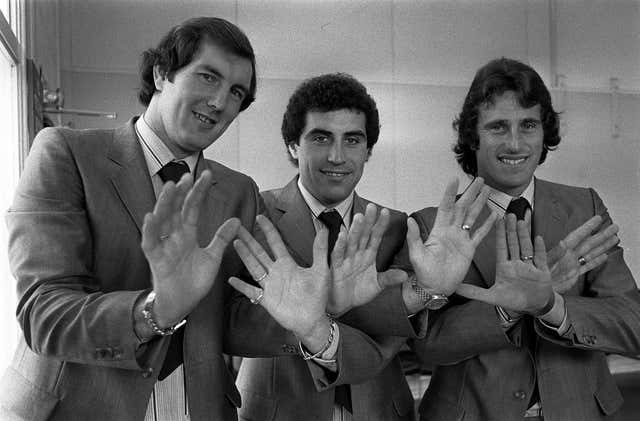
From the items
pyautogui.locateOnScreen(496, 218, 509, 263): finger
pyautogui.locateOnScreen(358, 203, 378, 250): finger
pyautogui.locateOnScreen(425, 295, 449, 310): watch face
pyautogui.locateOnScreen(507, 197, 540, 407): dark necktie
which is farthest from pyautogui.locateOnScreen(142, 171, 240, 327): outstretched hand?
pyautogui.locateOnScreen(507, 197, 540, 407): dark necktie

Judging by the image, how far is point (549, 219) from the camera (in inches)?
76.6

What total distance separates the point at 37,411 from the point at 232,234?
0.49m

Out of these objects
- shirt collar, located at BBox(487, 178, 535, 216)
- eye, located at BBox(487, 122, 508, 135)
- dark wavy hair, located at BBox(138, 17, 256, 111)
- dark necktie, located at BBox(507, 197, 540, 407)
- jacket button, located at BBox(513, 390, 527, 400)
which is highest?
dark wavy hair, located at BBox(138, 17, 256, 111)

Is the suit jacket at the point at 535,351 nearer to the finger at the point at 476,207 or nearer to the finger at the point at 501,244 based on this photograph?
the finger at the point at 501,244

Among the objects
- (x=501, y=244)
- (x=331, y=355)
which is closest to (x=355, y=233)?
(x=331, y=355)

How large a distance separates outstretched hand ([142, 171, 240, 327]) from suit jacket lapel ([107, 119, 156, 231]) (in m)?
0.22

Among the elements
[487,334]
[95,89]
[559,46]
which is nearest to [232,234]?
[487,334]

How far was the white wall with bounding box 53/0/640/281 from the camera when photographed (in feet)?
15.2

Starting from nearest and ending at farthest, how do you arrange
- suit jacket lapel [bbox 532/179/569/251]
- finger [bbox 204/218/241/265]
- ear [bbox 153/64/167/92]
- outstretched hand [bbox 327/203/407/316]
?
finger [bbox 204/218/241/265]
outstretched hand [bbox 327/203/407/316]
ear [bbox 153/64/167/92]
suit jacket lapel [bbox 532/179/569/251]

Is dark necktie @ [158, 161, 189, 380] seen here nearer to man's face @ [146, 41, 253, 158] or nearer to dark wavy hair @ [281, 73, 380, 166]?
man's face @ [146, 41, 253, 158]

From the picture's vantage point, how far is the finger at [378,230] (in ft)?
4.84

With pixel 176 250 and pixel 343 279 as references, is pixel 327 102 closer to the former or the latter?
pixel 343 279

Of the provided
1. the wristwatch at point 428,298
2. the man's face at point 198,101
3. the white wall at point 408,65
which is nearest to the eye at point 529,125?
the wristwatch at point 428,298

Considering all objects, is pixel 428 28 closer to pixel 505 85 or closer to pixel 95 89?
pixel 95 89
